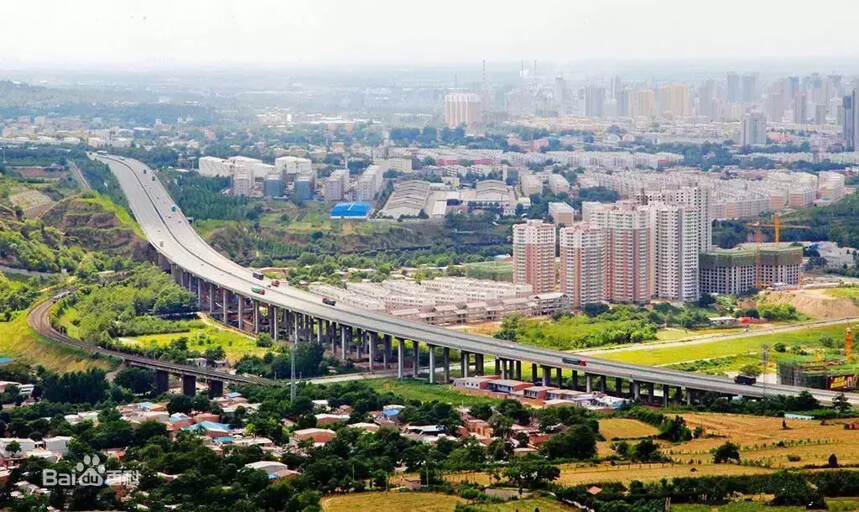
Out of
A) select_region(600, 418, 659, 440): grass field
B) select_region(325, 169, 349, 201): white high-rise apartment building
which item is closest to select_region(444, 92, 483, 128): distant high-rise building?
select_region(325, 169, 349, 201): white high-rise apartment building

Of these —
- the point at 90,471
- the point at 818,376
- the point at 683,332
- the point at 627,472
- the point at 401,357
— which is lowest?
the point at 683,332

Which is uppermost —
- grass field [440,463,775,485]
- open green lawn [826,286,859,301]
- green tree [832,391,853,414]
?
grass field [440,463,775,485]

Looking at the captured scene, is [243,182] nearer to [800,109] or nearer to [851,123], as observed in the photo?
[851,123]

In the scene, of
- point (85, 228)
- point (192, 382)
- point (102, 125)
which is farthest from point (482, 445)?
point (102, 125)

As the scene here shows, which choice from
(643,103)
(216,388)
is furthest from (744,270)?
(643,103)

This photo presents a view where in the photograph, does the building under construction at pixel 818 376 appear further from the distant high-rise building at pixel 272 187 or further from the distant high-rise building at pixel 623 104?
the distant high-rise building at pixel 623 104

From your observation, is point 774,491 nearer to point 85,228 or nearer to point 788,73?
point 85,228

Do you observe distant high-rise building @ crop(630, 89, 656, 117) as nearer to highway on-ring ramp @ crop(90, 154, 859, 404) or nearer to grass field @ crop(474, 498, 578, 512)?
highway on-ring ramp @ crop(90, 154, 859, 404)

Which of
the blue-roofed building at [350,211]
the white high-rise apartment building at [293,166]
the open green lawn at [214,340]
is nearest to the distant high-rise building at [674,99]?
the white high-rise apartment building at [293,166]
